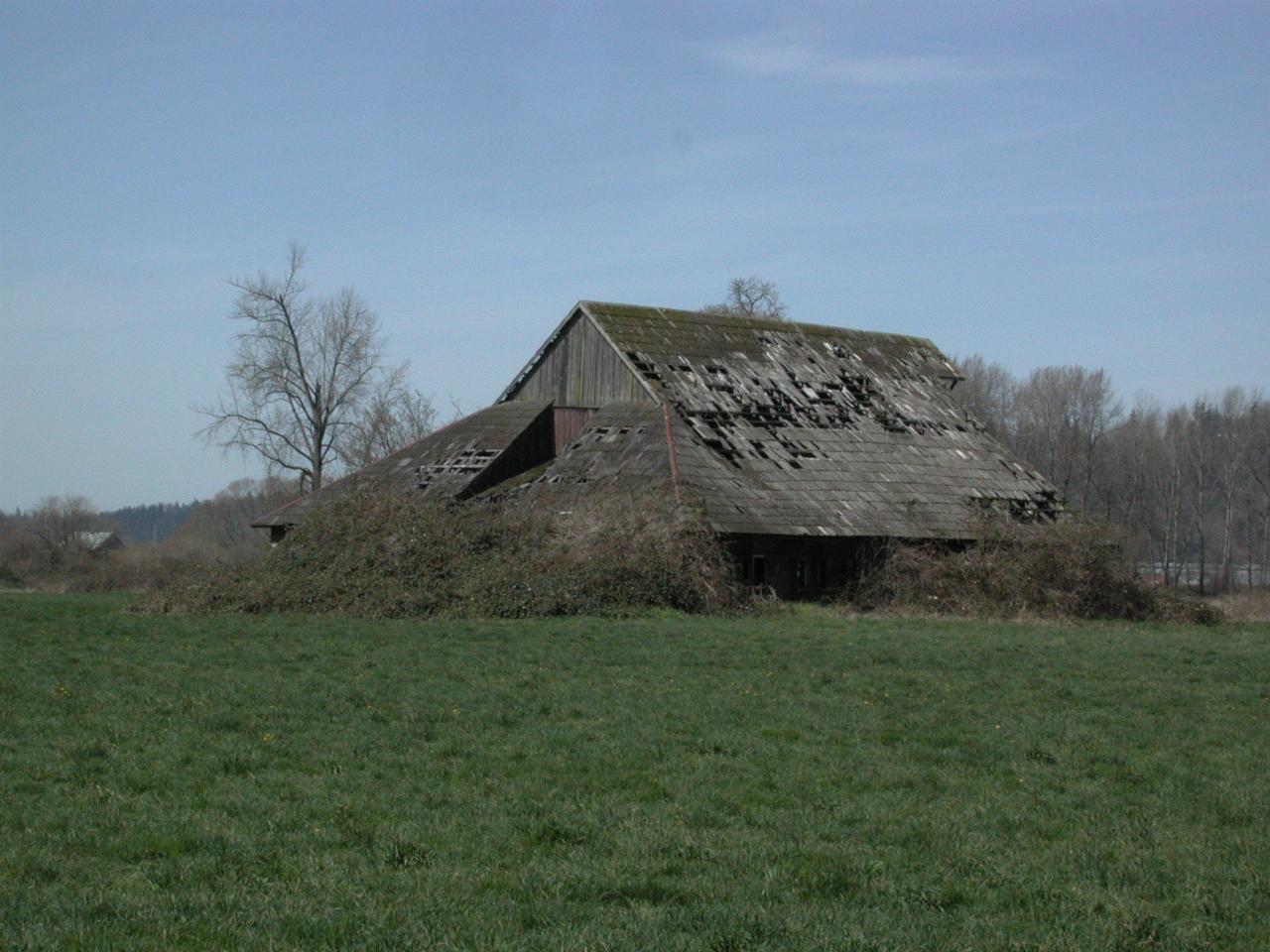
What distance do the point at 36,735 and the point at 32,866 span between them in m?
4.47

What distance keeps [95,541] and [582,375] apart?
52.7m

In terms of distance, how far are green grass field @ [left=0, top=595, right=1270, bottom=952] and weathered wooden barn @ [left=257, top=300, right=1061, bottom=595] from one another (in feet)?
48.4

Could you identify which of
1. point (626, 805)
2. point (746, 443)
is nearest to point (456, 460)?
point (746, 443)

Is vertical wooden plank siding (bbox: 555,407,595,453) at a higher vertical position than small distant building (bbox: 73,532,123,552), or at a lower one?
higher

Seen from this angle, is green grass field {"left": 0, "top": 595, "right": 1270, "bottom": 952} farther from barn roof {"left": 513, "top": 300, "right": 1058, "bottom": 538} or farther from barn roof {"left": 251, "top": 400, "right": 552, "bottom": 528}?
barn roof {"left": 251, "top": 400, "right": 552, "bottom": 528}

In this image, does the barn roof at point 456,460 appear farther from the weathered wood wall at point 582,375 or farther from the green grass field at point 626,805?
the green grass field at point 626,805

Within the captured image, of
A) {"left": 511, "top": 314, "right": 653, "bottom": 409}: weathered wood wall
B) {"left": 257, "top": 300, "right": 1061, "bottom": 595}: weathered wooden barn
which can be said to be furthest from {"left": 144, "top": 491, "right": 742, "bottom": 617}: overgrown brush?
{"left": 511, "top": 314, "right": 653, "bottom": 409}: weathered wood wall

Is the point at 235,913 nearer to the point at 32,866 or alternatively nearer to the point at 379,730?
the point at 32,866

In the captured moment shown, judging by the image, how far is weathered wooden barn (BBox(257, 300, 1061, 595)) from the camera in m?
32.8

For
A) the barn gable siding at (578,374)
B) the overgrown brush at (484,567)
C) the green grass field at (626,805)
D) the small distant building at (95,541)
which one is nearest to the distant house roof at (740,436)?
the barn gable siding at (578,374)

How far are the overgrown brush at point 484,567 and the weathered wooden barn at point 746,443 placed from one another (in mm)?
1866

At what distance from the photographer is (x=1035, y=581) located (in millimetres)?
30078

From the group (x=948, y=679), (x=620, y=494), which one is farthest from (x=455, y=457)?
(x=948, y=679)

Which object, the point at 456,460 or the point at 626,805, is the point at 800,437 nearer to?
the point at 456,460
